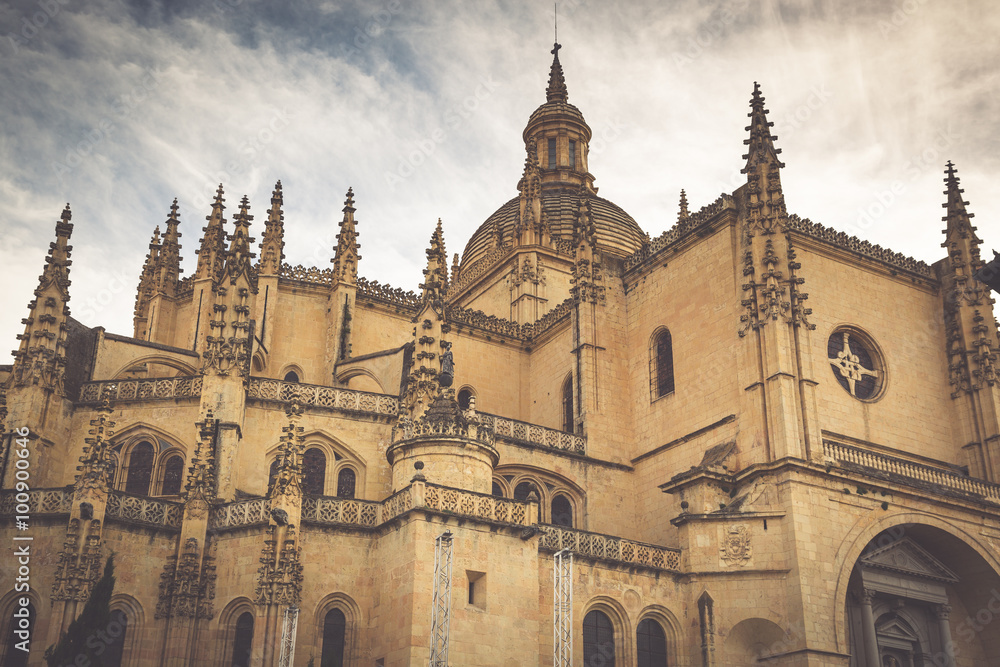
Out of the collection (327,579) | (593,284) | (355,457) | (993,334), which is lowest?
(327,579)

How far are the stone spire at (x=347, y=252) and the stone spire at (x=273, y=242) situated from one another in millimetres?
1906

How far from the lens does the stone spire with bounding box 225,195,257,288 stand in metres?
30.3

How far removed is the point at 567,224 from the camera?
45.8 meters

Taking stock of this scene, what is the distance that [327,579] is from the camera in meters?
23.6

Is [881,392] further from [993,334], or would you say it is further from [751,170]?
[751,170]

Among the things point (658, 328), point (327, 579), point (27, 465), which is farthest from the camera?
point (658, 328)


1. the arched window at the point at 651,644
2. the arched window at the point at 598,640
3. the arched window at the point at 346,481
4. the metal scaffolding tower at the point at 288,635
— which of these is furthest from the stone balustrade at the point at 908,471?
the metal scaffolding tower at the point at 288,635

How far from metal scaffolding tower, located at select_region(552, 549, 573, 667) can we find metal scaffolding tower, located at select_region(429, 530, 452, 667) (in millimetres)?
2462

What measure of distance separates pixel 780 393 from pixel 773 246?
4268 millimetres

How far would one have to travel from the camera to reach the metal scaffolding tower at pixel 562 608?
2267cm

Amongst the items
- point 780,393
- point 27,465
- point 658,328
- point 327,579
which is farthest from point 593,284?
point 27,465

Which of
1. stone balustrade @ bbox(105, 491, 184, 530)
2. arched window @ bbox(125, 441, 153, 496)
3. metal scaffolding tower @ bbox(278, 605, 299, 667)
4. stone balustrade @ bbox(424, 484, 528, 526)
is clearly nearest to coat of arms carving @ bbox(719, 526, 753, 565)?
stone balustrade @ bbox(424, 484, 528, 526)

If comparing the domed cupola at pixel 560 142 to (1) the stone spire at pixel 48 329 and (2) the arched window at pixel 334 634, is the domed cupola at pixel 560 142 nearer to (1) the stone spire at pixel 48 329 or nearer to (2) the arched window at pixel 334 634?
(1) the stone spire at pixel 48 329

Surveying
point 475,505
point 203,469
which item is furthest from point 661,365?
point 203,469
